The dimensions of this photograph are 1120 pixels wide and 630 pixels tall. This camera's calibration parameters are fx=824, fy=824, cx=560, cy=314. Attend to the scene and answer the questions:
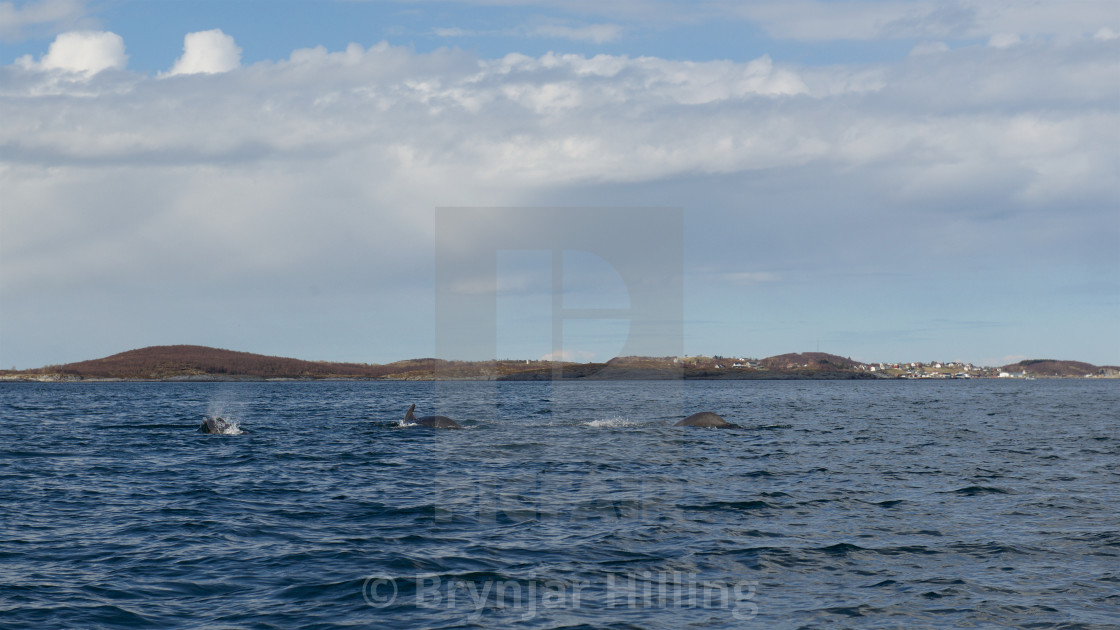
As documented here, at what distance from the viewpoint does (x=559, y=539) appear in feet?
58.2

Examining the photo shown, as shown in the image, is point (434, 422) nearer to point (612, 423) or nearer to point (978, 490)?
point (612, 423)

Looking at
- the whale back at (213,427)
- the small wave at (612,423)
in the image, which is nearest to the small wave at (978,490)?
the small wave at (612,423)

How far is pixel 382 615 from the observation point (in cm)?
1263

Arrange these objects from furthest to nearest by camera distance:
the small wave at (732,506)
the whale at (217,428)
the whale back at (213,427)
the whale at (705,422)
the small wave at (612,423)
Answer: the small wave at (612,423) < the whale at (705,422) < the whale back at (213,427) < the whale at (217,428) < the small wave at (732,506)

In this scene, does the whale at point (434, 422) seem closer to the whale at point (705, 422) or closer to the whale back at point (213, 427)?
the whale back at point (213, 427)

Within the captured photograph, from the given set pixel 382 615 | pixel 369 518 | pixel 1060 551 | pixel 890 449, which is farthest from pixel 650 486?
pixel 890 449

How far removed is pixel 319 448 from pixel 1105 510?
30.1 metres

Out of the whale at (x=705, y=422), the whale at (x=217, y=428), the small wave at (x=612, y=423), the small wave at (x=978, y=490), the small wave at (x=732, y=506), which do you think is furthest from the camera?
the small wave at (x=612, y=423)

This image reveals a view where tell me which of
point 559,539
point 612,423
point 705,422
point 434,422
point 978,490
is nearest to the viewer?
point 559,539

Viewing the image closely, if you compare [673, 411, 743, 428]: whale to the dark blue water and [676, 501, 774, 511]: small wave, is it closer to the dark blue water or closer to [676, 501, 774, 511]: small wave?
the dark blue water

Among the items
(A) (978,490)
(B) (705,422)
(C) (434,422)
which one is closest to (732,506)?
(A) (978,490)

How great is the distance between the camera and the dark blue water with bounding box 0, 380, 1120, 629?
12914 millimetres

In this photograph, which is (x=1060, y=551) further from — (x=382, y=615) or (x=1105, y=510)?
(x=382, y=615)

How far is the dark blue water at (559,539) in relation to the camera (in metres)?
12.9
